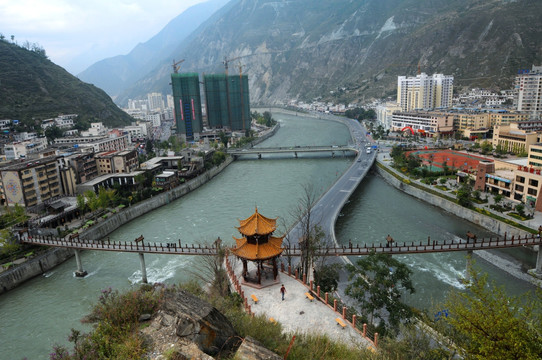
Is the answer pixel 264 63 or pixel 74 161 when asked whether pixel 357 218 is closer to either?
pixel 74 161

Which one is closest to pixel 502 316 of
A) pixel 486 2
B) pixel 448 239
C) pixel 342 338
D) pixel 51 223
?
pixel 342 338

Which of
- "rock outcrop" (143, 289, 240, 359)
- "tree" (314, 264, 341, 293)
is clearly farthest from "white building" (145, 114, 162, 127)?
"rock outcrop" (143, 289, 240, 359)

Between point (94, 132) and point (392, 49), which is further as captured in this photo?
point (392, 49)

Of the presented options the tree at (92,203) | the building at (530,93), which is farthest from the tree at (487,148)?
the tree at (92,203)

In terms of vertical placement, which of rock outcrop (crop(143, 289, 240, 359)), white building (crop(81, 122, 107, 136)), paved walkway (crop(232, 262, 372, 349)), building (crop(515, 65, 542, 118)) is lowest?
paved walkway (crop(232, 262, 372, 349))

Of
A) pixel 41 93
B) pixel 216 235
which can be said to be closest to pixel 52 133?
pixel 41 93

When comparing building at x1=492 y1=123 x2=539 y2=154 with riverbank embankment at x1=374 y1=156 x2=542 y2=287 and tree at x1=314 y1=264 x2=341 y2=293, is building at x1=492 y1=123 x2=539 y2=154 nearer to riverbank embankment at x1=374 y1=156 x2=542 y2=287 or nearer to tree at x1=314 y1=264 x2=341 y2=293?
riverbank embankment at x1=374 y1=156 x2=542 y2=287

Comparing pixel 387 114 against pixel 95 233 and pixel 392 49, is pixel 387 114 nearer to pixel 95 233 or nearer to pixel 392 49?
pixel 95 233
